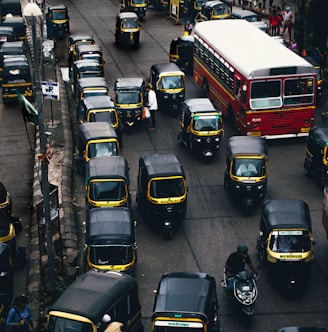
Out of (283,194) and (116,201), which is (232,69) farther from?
(116,201)

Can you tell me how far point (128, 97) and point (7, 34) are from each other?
18.6 meters

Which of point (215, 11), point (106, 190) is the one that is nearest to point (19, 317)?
point (106, 190)

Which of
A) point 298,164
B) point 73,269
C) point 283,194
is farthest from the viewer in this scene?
point 298,164

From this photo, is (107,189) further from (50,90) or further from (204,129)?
(204,129)

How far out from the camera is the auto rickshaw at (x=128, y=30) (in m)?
55.5

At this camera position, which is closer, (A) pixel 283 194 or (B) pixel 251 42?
(A) pixel 283 194

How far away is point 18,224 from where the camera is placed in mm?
27594

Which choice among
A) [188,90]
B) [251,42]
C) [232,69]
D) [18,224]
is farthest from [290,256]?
[188,90]

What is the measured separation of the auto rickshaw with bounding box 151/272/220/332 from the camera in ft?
62.5

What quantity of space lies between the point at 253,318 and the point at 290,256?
2244 millimetres

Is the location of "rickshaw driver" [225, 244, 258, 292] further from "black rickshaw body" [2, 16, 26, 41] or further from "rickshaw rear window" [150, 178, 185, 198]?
"black rickshaw body" [2, 16, 26, 41]

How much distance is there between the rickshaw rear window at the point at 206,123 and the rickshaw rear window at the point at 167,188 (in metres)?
6.28

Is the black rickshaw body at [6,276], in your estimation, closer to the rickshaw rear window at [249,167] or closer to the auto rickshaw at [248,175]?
the auto rickshaw at [248,175]

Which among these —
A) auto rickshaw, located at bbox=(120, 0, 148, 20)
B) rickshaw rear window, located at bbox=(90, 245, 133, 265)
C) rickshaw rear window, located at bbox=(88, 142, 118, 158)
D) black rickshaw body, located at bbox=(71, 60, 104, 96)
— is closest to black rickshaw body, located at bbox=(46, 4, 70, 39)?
auto rickshaw, located at bbox=(120, 0, 148, 20)
